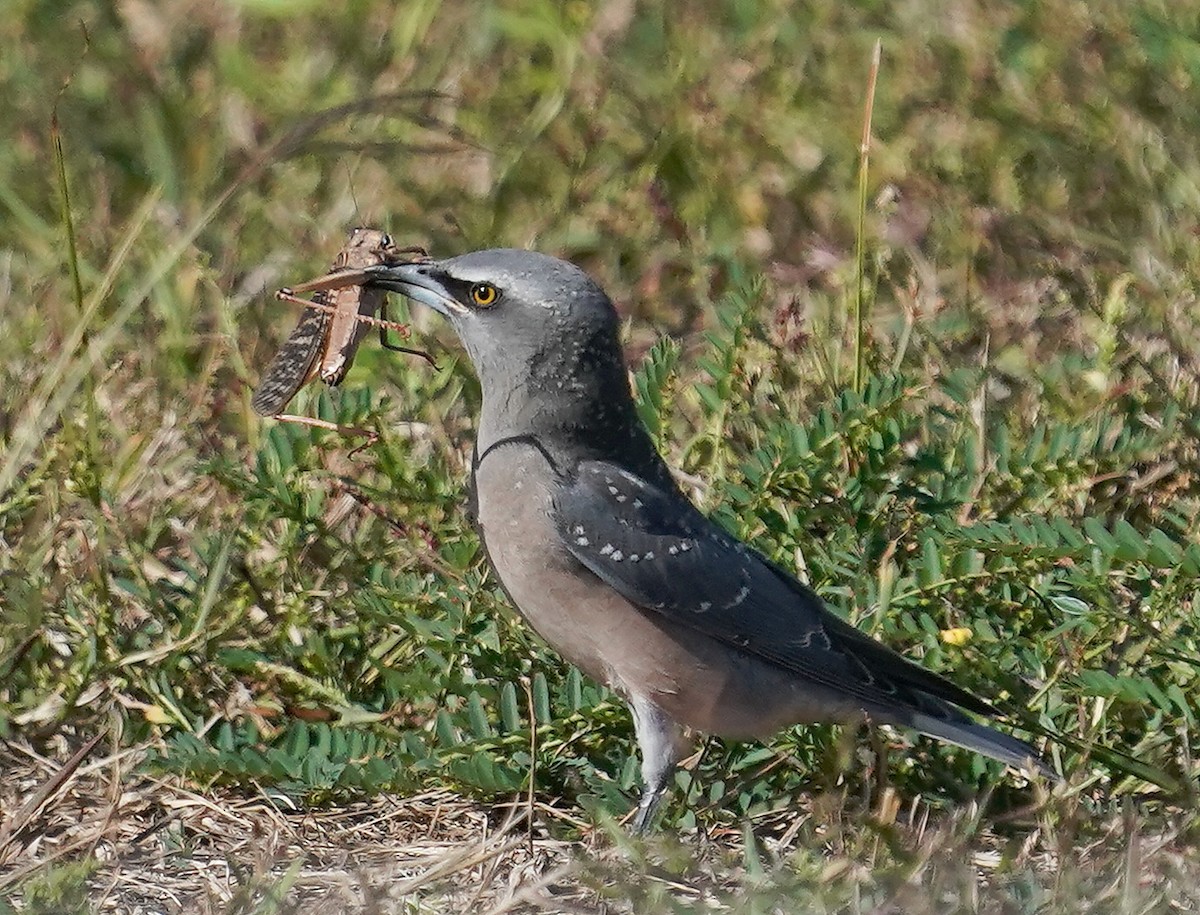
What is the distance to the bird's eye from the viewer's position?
4863 mm

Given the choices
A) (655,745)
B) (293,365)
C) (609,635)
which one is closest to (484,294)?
(293,365)

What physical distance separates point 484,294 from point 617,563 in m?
0.78

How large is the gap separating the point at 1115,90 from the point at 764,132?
1380mm

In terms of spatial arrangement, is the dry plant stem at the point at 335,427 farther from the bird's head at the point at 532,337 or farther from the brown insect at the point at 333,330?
the bird's head at the point at 532,337

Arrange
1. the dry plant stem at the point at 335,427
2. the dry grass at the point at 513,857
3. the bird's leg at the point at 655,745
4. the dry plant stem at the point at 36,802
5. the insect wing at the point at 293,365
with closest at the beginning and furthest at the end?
the dry grass at the point at 513,857 < the dry plant stem at the point at 36,802 < the bird's leg at the point at 655,745 < the dry plant stem at the point at 335,427 < the insect wing at the point at 293,365

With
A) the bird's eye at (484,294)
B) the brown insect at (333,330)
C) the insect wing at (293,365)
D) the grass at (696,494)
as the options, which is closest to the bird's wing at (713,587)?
the grass at (696,494)

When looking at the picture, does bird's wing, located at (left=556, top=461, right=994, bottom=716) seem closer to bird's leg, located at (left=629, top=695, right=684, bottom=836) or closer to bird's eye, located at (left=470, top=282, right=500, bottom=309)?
bird's leg, located at (left=629, top=695, right=684, bottom=836)

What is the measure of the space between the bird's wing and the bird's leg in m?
0.27

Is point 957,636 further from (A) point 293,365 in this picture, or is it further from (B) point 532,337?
(A) point 293,365

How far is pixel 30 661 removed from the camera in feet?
16.5

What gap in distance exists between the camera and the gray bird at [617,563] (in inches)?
186

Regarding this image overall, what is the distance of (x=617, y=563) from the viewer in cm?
477

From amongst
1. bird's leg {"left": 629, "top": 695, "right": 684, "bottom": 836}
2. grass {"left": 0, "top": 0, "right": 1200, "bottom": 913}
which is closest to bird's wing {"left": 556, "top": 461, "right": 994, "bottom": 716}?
grass {"left": 0, "top": 0, "right": 1200, "bottom": 913}

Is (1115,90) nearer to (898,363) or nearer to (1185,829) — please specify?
(898,363)
